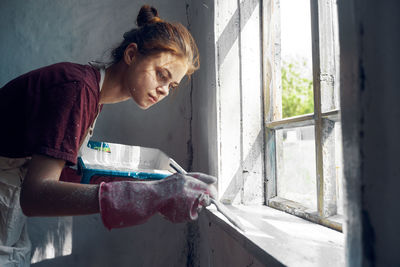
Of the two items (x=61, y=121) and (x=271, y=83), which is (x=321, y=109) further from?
(x=61, y=121)

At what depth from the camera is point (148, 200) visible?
1.99 ft

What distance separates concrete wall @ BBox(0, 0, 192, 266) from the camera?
57.0 inches

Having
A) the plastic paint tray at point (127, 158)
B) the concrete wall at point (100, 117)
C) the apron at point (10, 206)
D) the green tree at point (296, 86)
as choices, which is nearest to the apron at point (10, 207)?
the apron at point (10, 206)

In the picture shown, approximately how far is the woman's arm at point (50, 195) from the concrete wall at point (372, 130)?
0.50 meters

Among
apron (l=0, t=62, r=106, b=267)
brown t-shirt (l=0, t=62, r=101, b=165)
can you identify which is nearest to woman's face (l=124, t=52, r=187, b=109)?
brown t-shirt (l=0, t=62, r=101, b=165)

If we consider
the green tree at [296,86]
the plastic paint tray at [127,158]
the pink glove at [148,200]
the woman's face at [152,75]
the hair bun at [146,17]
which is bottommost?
the pink glove at [148,200]

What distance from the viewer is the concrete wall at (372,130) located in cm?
30

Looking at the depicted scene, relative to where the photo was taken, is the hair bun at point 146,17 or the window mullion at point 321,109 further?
the hair bun at point 146,17

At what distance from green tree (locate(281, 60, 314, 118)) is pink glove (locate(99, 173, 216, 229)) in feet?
23.4

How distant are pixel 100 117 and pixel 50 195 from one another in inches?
38.0

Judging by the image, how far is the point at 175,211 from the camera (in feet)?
2.07

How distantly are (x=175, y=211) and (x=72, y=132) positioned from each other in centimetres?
31

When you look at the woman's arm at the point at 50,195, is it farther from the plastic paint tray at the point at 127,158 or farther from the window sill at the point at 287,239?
the plastic paint tray at the point at 127,158

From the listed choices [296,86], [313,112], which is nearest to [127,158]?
[313,112]
